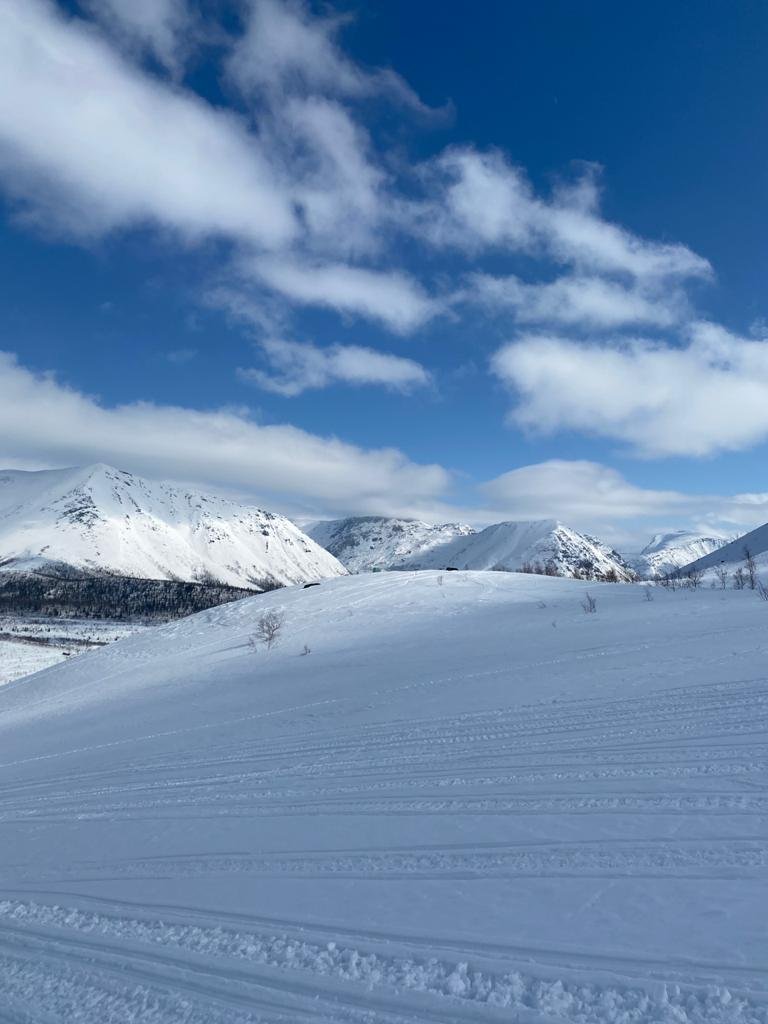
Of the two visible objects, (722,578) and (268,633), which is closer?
(268,633)

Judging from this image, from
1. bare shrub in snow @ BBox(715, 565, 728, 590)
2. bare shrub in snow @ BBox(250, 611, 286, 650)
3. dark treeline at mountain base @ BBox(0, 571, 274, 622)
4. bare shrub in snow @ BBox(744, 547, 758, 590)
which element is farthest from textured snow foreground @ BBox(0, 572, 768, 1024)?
dark treeline at mountain base @ BBox(0, 571, 274, 622)

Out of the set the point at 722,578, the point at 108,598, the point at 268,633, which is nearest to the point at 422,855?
the point at 268,633

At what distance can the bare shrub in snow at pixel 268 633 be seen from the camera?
2500 centimetres

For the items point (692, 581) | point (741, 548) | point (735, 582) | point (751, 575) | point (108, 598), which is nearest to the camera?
point (751, 575)

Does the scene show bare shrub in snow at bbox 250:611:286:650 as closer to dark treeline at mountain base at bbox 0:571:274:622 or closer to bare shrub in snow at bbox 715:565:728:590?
bare shrub in snow at bbox 715:565:728:590

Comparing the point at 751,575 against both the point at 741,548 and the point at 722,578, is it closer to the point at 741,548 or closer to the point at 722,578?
the point at 722,578

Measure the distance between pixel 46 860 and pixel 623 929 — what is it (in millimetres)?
6861

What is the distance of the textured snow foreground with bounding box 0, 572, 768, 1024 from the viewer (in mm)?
4062

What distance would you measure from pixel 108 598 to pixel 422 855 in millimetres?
169151

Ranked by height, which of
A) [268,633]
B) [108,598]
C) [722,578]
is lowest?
[108,598]

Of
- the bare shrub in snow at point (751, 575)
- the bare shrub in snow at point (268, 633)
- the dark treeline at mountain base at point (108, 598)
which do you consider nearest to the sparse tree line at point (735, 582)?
the bare shrub in snow at point (751, 575)

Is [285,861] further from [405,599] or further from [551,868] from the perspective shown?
[405,599]

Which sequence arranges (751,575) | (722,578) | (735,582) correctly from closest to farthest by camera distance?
(722,578), (751,575), (735,582)

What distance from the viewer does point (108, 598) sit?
156250 millimetres
